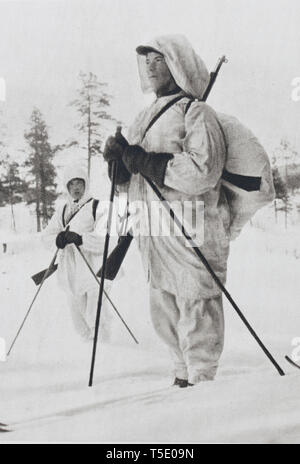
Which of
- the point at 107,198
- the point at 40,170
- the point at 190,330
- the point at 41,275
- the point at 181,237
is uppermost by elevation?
the point at 40,170

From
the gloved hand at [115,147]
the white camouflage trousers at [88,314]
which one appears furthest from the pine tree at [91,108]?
the white camouflage trousers at [88,314]

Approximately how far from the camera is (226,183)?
3.05m

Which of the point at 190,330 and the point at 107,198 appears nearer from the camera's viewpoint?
the point at 190,330

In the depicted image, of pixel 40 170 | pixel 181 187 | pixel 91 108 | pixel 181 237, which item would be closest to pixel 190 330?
pixel 181 237

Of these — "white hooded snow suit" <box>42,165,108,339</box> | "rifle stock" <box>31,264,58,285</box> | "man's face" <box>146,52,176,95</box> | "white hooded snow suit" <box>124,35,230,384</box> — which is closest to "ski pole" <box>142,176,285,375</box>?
"white hooded snow suit" <box>124,35,230,384</box>

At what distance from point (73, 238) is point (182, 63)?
3.22 feet

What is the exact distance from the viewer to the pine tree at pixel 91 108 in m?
3.22

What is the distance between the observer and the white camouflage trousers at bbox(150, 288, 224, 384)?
3.04 metres

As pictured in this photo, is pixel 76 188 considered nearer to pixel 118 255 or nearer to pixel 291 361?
pixel 118 255

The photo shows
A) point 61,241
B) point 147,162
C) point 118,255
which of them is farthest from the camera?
point 61,241

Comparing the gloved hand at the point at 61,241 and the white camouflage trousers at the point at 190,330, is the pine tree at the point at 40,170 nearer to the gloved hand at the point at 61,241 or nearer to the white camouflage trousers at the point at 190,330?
the gloved hand at the point at 61,241

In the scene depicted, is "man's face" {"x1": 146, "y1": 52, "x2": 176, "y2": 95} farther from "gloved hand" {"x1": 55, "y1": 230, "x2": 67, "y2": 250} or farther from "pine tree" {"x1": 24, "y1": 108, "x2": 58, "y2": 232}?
"gloved hand" {"x1": 55, "y1": 230, "x2": 67, "y2": 250}

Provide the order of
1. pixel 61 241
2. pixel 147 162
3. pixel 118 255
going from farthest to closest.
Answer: pixel 61 241, pixel 118 255, pixel 147 162

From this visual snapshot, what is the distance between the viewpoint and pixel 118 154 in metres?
3.07
